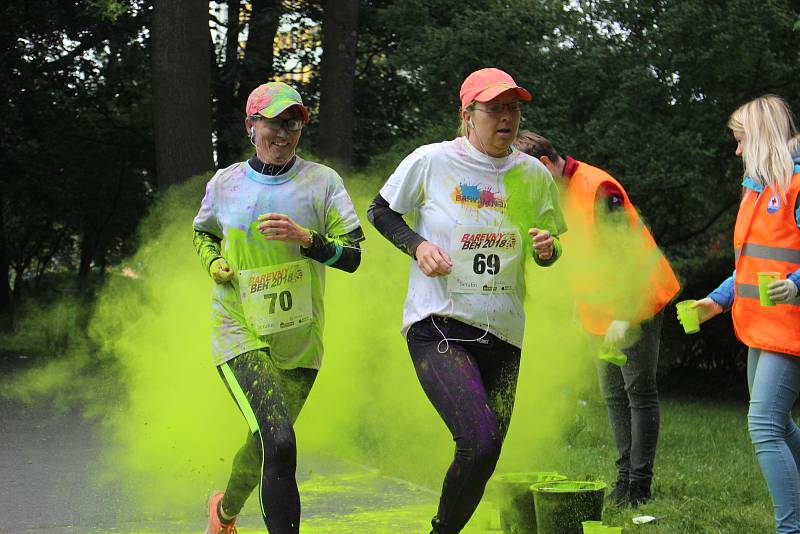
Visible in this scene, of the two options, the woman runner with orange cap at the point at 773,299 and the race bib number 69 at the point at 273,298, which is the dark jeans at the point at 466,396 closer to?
the race bib number 69 at the point at 273,298

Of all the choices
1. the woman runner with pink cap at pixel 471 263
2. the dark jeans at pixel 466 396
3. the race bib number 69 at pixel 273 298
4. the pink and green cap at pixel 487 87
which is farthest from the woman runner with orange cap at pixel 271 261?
the pink and green cap at pixel 487 87

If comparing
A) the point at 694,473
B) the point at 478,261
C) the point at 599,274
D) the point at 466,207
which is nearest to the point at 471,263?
the point at 478,261

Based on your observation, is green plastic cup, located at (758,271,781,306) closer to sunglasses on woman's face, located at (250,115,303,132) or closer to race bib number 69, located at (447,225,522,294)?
race bib number 69, located at (447,225,522,294)

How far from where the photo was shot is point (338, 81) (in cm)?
1550

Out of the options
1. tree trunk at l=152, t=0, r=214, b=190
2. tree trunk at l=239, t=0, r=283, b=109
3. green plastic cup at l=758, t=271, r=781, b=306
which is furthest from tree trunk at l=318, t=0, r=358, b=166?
green plastic cup at l=758, t=271, r=781, b=306

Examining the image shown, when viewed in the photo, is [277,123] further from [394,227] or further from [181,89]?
[181,89]

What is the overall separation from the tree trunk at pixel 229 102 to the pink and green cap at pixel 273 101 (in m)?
13.2

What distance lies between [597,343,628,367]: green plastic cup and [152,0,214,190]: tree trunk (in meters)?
9.37

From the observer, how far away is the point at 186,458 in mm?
6590

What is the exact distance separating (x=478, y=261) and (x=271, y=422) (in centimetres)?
106

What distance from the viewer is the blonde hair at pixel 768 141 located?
16.2 ft

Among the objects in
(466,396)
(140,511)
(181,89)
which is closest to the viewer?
(466,396)

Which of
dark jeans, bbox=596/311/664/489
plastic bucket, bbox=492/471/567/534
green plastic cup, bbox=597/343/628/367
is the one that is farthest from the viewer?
dark jeans, bbox=596/311/664/489

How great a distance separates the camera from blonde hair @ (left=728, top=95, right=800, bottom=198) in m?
4.93
